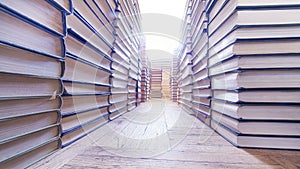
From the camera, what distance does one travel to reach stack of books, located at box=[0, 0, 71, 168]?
60 cm

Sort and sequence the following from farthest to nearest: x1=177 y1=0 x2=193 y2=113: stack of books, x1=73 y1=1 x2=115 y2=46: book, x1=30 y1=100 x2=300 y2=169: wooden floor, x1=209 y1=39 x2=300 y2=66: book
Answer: x1=177 y1=0 x2=193 y2=113: stack of books < x1=73 y1=1 x2=115 y2=46: book < x1=209 y1=39 x2=300 y2=66: book < x1=30 y1=100 x2=300 y2=169: wooden floor

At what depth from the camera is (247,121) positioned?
3.31ft

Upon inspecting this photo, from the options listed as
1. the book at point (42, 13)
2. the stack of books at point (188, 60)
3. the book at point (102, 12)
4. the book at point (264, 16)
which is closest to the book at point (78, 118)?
the book at point (42, 13)

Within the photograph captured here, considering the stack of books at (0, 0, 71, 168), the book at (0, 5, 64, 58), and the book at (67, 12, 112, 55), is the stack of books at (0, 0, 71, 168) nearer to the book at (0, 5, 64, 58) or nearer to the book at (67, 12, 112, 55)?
the book at (0, 5, 64, 58)

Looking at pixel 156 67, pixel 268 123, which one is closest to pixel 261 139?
pixel 268 123

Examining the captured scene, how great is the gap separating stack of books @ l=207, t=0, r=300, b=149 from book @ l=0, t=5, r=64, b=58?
0.96 meters

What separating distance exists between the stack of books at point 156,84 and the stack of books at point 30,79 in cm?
618

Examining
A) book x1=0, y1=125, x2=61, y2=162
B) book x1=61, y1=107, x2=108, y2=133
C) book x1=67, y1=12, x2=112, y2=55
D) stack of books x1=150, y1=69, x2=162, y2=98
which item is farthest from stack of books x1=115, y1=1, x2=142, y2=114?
stack of books x1=150, y1=69, x2=162, y2=98

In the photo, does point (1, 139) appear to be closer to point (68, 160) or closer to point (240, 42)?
point (68, 160)

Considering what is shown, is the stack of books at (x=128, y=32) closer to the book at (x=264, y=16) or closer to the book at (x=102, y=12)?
the book at (x=102, y=12)

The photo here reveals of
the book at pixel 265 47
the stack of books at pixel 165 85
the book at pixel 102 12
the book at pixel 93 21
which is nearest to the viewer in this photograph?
the book at pixel 265 47

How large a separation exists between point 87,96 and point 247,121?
3.52ft

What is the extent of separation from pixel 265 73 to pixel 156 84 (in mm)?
6150

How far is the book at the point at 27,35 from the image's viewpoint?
0.59 meters
